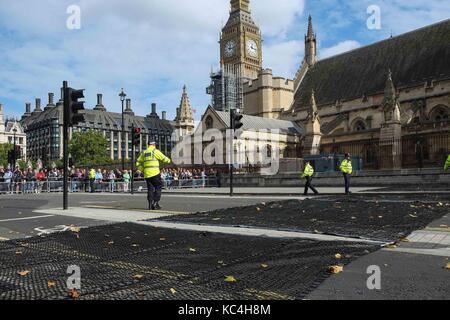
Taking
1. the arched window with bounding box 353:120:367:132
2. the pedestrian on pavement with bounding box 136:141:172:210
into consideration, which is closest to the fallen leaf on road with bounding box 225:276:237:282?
the pedestrian on pavement with bounding box 136:141:172:210

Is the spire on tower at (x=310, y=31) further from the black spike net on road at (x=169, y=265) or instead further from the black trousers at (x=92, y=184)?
the black spike net on road at (x=169, y=265)

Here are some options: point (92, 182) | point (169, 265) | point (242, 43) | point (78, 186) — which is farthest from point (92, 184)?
point (242, 43)

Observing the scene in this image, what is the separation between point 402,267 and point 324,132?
43.2 m

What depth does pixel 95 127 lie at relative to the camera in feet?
423

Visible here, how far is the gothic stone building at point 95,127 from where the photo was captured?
388 ft

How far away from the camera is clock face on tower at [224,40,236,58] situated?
337 ft

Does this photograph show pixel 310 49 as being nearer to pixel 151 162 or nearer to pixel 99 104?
pixel 151 162

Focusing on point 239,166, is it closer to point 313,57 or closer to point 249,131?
point 249,131

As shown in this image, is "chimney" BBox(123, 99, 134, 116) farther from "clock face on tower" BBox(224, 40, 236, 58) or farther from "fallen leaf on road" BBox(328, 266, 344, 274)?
"fallen leaf on road" BBox(328, 266, 344, 274)

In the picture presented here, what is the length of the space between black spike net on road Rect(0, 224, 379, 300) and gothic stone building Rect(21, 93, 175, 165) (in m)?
117

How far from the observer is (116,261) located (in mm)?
4699

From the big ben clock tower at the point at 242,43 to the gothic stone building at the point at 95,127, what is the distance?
137 ft

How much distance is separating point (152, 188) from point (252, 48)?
9763 centimetres

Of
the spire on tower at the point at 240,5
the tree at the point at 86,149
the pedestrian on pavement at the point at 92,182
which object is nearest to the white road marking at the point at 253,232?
the pedestrian on pavement at the point at 92,182
